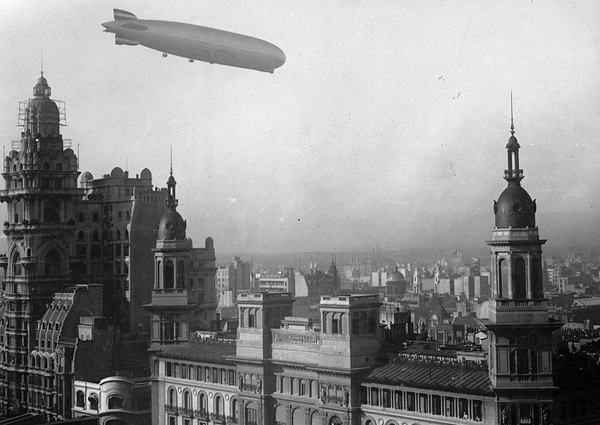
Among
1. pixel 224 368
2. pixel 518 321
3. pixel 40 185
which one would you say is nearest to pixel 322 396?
pixel 224 368

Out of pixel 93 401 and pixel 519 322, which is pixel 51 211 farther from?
pixel 519 322

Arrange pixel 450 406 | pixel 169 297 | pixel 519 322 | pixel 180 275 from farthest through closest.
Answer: pixel 180 275 → pixel 169 297 → pixel 450 406 → pixel 519 322

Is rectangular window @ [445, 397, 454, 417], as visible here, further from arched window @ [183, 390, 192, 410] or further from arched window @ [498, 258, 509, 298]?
arched window @ [183, 390, 192, 410]

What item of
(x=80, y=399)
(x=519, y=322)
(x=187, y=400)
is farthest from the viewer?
(x=80, y=399)

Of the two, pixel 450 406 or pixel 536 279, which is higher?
pixel 536 279

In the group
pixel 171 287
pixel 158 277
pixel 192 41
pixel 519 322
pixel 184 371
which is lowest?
pixel 184 371

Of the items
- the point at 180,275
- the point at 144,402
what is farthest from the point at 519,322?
the point at 144,402

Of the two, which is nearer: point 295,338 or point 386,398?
point 386,398
